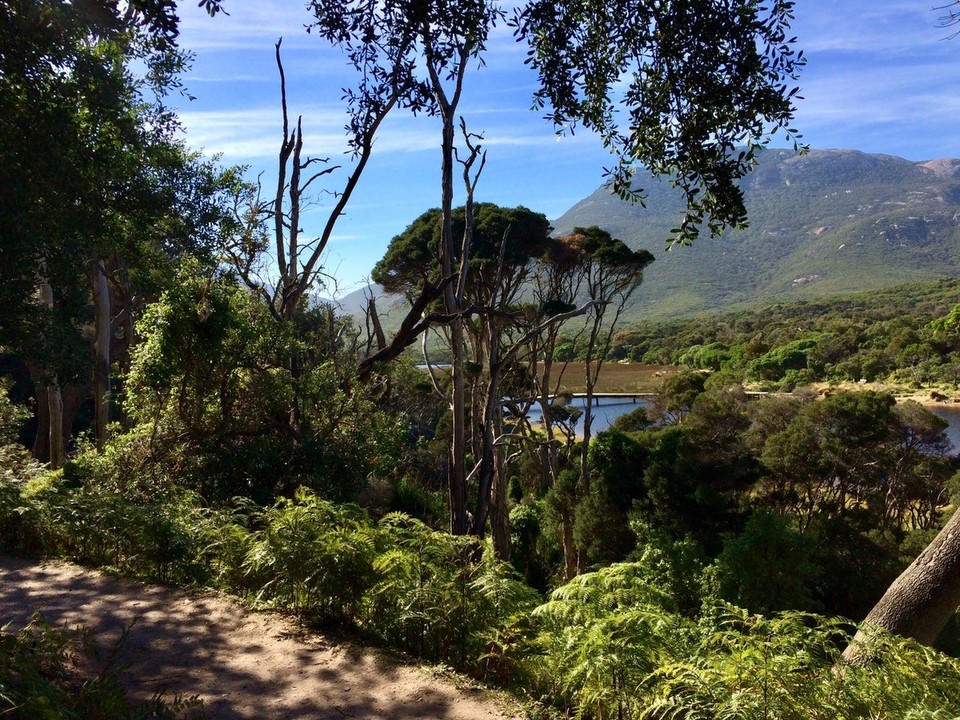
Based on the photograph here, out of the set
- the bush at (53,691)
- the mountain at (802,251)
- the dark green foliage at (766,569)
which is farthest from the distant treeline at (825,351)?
the mountain at (802,251)

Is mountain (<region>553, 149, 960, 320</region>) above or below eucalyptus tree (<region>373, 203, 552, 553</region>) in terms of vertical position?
above

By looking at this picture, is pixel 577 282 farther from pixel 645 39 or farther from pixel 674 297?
pixel 674 297

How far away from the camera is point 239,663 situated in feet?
12.7

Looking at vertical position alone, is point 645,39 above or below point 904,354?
above

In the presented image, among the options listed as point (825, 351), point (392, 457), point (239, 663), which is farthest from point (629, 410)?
point (239, 663)

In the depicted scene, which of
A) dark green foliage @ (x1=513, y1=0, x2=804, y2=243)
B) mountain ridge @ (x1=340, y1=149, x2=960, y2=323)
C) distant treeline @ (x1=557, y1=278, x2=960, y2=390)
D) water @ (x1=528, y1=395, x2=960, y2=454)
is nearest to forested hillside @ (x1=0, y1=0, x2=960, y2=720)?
dark green foliage @ (x1=513, y1=0, x2=804, y2=243)

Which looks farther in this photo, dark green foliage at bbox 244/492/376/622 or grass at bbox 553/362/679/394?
grass at bbox 553/362/679/394

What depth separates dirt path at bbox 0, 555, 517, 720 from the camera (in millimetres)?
3387

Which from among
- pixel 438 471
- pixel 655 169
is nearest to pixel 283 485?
pixel 655 169

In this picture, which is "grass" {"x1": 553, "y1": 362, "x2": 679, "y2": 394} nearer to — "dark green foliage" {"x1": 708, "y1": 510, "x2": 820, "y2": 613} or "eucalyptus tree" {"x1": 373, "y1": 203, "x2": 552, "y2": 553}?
"eucalyptus tree" {"x1": 373, "y1": 203, "x2": 552, "y2": 553}

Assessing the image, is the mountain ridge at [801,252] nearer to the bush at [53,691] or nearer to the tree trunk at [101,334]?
the tree trunk at [101,334]

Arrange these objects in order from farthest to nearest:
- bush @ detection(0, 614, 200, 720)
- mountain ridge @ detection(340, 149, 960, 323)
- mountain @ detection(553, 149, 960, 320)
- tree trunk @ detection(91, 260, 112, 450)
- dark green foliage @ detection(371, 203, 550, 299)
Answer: mountain @ detection(553, 149, 960, 320) < mountain ridge @ detection(340, 149, 960, 323) < dark green foliage @ detection(371, 203, 550, 299) < tree trunk @ detection(91, 260, 112, 450) < bush @ detection(0, 614, 200, 720)

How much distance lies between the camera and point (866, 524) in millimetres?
14578

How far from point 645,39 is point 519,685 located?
11.6ft
